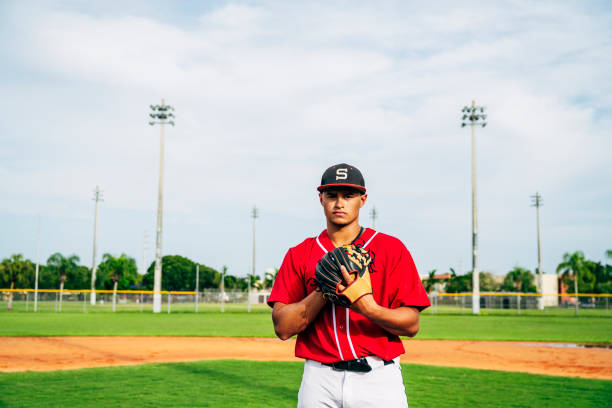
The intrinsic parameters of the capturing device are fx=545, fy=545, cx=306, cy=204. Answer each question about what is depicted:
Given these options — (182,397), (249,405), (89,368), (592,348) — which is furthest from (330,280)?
(592,348)

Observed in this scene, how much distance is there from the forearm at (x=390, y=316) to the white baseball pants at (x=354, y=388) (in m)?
0.26

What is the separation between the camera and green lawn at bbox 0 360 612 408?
768 centimetres

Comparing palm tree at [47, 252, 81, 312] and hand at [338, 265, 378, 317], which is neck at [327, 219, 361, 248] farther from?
palm tree at [47, 252, 81, 312]

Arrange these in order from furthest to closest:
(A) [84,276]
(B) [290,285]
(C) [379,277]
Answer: (A) [84,276] → (B) [290,285] → (C) [379,277]

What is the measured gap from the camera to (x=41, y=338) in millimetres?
17672

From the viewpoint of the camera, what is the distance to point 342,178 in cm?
282

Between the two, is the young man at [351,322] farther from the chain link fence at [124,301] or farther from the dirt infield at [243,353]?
the chain link fence at [124,301]

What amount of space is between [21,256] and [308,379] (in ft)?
205

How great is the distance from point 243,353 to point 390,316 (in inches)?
499

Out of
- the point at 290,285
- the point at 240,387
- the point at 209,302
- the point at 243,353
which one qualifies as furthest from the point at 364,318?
the point at 209,302

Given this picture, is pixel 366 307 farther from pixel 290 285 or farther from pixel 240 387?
pixel 240 387

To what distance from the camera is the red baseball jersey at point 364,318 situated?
280 centimetres

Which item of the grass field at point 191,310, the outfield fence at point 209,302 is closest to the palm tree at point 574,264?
the outfield fence at point 209,302

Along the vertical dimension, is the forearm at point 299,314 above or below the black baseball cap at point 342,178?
below
